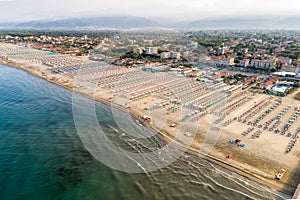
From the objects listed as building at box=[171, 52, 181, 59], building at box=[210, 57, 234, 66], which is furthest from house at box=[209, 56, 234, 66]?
building at box=[171, 52, 181, 59]

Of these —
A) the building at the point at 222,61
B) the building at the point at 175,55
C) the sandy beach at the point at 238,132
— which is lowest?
A: the sandy beach at the point at 238,132

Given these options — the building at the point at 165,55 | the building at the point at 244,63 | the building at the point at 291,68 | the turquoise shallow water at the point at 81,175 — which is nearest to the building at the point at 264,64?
the building at the point at 244,63

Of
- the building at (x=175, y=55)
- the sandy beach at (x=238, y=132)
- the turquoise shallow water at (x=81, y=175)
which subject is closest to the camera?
the turquoise shallow water at (x=81, y=175)

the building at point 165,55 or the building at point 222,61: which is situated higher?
the building at point 165,55

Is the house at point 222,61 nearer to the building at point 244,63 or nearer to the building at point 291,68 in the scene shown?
the building at point 244,63

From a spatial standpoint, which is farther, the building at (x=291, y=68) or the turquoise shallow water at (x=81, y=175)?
the building at (x=291, y=68)

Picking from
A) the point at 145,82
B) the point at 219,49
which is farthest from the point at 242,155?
the point at 219,49
